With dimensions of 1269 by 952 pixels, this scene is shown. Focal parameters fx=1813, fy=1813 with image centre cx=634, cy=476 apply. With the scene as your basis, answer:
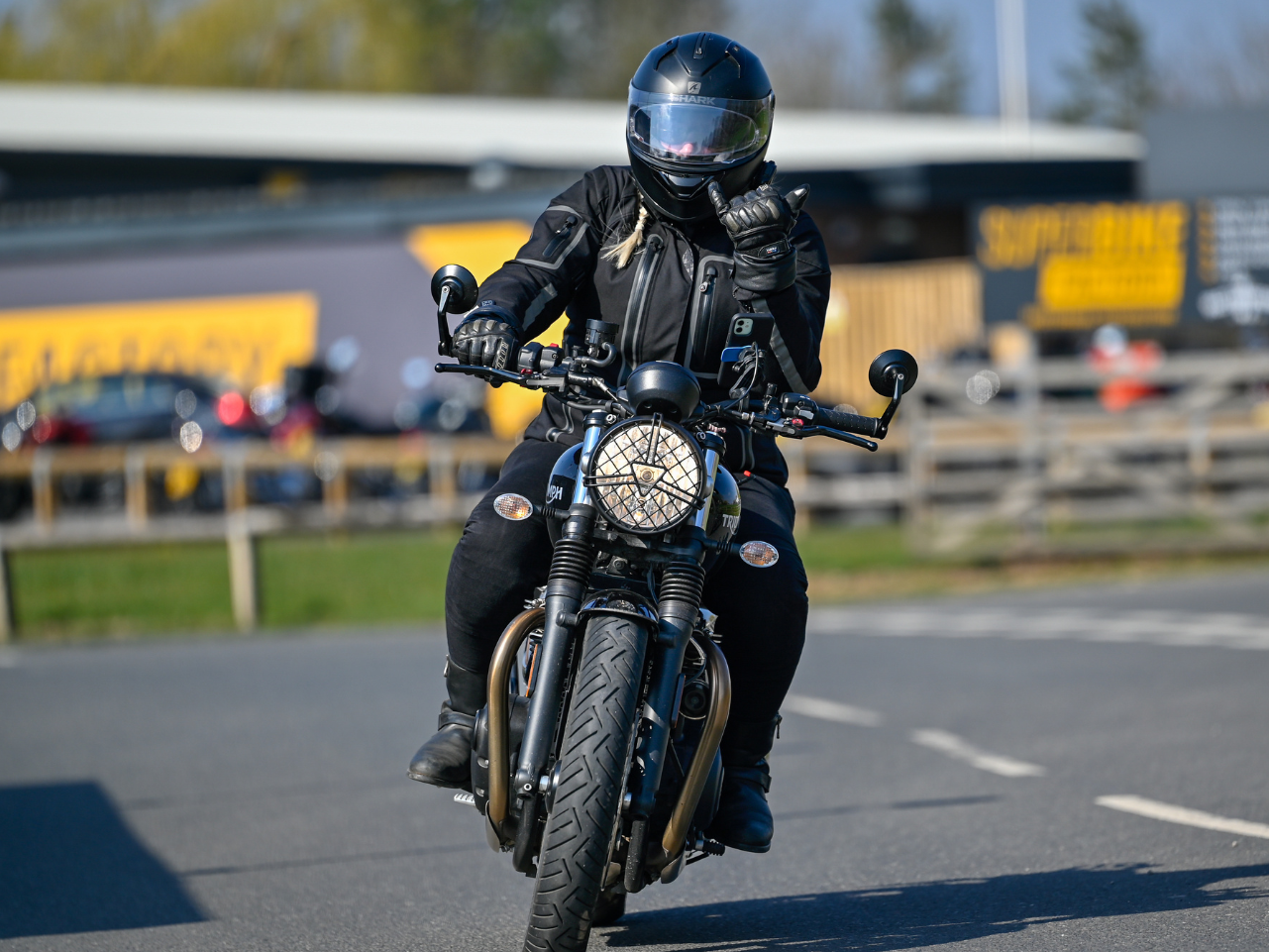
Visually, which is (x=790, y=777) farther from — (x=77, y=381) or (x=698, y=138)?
(x=77, y=381)

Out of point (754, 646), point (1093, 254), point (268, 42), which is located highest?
point (268, 42)

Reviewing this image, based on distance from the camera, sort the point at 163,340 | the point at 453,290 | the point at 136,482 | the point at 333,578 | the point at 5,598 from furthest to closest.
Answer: the point at 163,340
the point at 136,482
the point at 333,578
the point at 5,598
the point at 453,290

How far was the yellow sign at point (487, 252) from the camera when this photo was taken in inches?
1021

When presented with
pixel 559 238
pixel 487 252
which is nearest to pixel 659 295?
pixel 559 238

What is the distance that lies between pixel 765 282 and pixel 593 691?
3.63 ft

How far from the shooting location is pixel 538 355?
4.43m

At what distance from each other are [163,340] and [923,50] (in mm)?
60001

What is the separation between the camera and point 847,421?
14.7ft

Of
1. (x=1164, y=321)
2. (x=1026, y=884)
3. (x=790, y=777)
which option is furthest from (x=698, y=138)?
(x=1164, y=321)

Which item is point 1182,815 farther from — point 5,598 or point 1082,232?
point 1082,232

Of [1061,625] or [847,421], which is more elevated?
[847,421]

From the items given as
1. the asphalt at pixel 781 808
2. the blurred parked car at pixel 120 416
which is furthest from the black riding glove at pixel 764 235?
the blurred parked car at pixel 120 416

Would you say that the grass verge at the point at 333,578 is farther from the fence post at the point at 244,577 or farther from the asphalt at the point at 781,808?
the asphalt at the point at 781,808

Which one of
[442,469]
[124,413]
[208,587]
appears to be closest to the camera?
[208,587]
